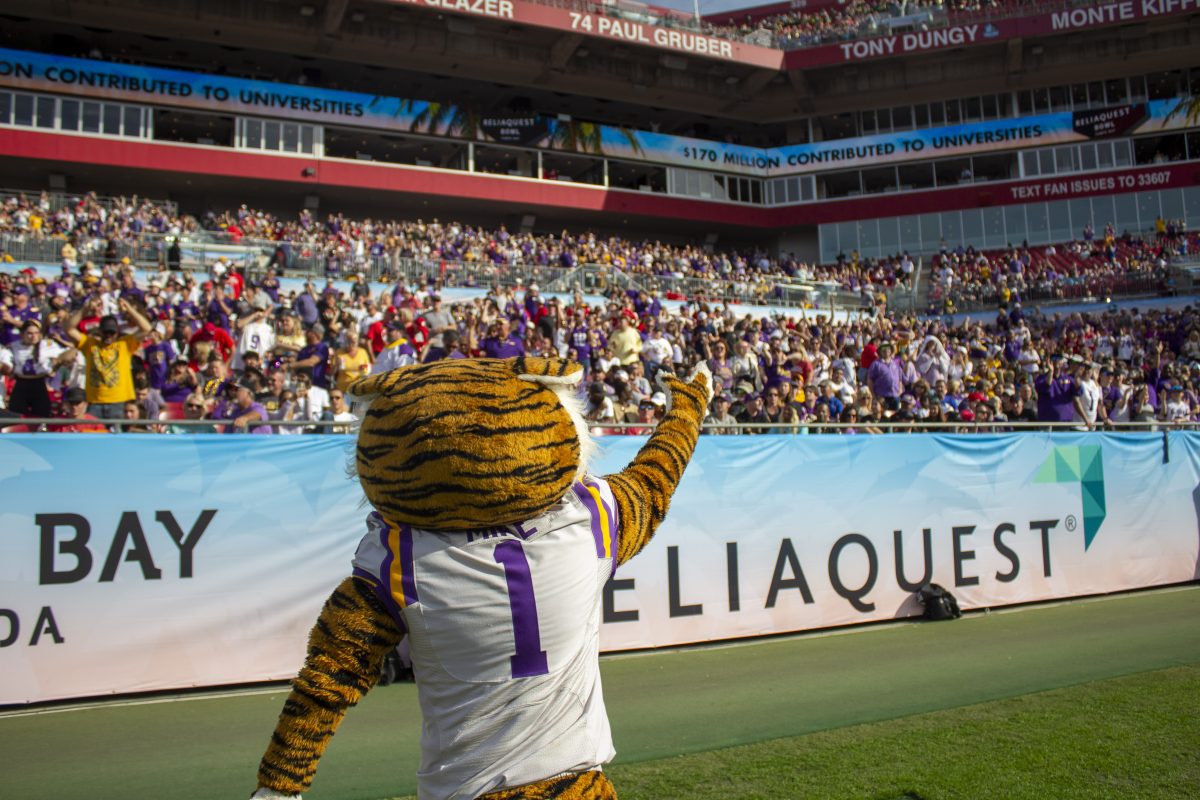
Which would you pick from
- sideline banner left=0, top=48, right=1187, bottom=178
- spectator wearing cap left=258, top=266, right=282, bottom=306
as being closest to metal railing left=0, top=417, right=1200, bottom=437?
spectator wearing cap left=258, top=266, right=282, bottom=306

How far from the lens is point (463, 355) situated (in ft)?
36.1

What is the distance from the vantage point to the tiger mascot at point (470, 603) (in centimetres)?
209

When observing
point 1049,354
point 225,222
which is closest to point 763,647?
point 1049,354

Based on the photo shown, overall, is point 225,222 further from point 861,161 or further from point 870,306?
point 861,161

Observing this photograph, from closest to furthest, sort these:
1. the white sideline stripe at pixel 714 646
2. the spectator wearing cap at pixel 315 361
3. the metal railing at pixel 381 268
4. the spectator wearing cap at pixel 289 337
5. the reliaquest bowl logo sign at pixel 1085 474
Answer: the white sideline stripe at pixel 714 646
the reliaquest bowl logo sign at pixel 1085 474
the spectator wearing cap at pixel 315 361
the spectator wearing cap at pixel 289 337
the metal railing at pixel 381 268

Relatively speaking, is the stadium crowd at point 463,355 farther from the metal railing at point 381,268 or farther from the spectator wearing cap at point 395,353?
the metal railing at point 381,268

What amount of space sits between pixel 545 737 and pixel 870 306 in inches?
1166

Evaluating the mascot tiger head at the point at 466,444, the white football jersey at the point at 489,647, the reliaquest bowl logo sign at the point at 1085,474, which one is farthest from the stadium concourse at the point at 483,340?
the white football jersey at the point at 489,647

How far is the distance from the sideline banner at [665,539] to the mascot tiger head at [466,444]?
5.11m

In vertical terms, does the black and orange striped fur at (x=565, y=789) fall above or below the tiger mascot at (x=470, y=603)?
below

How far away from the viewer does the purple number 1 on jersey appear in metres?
2.13

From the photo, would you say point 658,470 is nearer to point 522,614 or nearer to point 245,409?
point 522,614

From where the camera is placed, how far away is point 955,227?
42531 mm

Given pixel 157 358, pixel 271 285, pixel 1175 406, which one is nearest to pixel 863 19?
pixel 1175 406
